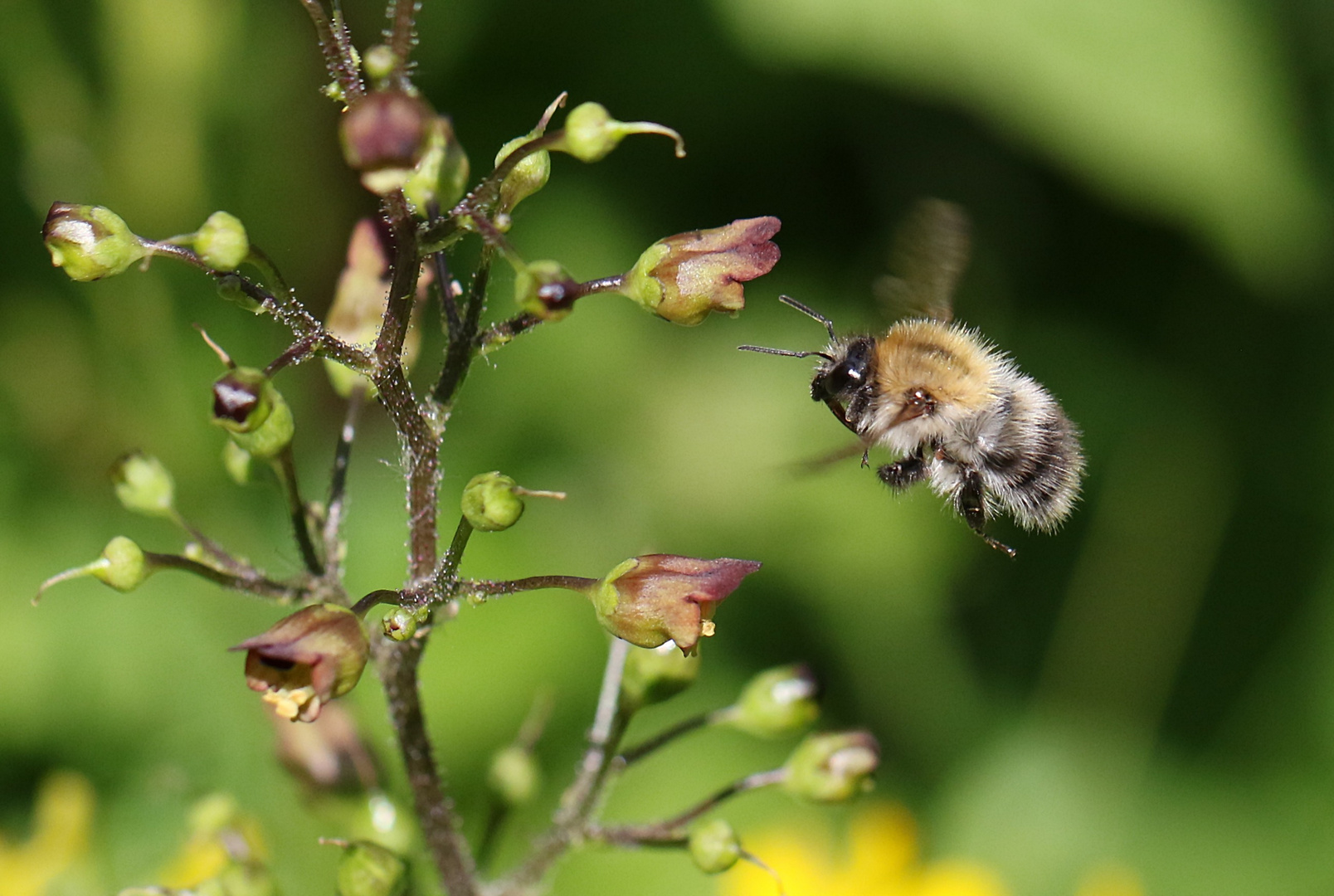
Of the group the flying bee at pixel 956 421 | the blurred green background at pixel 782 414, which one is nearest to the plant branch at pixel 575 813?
the flying bee at pixel 956 421

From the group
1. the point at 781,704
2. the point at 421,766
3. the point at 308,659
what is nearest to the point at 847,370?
the point at 781,704

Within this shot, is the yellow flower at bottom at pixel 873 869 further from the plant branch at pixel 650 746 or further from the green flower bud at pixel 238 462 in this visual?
the green flower bud at pixel 238 462

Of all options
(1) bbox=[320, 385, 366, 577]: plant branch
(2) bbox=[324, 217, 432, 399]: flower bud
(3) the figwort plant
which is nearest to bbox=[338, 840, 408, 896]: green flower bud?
(3) the figwort plant

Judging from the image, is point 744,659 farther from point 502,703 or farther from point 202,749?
point 202,749

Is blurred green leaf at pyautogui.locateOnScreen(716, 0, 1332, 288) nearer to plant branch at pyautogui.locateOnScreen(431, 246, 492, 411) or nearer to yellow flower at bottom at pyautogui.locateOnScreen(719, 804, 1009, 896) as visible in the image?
yellow flower at bottom at pyautogui.locateOnScreen(719, 804, 1009, 896)

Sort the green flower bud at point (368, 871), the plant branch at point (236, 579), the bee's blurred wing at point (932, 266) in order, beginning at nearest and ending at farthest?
the plant branch at point (236, 579) < the green flower bud at point (368, 871) < the bee's blurred wing at point (932, 266)

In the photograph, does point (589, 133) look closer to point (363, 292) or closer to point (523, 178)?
point (523, 178)

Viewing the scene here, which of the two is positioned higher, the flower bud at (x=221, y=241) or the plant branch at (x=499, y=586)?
the flower bud at (x=221, y=241)
